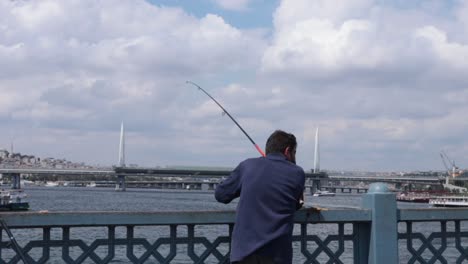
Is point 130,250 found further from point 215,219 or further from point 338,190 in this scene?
point 338,190

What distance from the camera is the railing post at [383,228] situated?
571 centimetres

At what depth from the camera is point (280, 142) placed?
4711mm

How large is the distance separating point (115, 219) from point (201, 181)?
144 m

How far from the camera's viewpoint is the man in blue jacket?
446 centimetres

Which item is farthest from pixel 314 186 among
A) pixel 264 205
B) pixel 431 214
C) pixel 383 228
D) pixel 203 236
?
pixel 264 205

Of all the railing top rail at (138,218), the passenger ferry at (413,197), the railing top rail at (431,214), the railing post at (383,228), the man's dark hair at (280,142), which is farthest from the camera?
the passenger ferry at (413,197)

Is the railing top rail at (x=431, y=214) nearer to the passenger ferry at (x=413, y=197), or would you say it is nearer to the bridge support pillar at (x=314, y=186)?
the bridge support pillar at (x=314, y=186)

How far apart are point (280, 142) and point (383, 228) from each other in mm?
1513

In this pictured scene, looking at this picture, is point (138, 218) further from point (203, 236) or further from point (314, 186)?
point (314, 186)

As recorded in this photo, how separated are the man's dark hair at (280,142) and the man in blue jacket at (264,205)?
58mm

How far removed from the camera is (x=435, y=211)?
6.04 metres

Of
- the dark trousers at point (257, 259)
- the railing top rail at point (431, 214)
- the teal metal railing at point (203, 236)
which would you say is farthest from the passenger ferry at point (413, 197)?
the dark trousers at point (257, 259)

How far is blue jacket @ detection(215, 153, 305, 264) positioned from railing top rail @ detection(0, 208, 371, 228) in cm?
71

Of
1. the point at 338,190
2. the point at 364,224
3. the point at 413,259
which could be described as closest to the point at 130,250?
the point at 364,224
